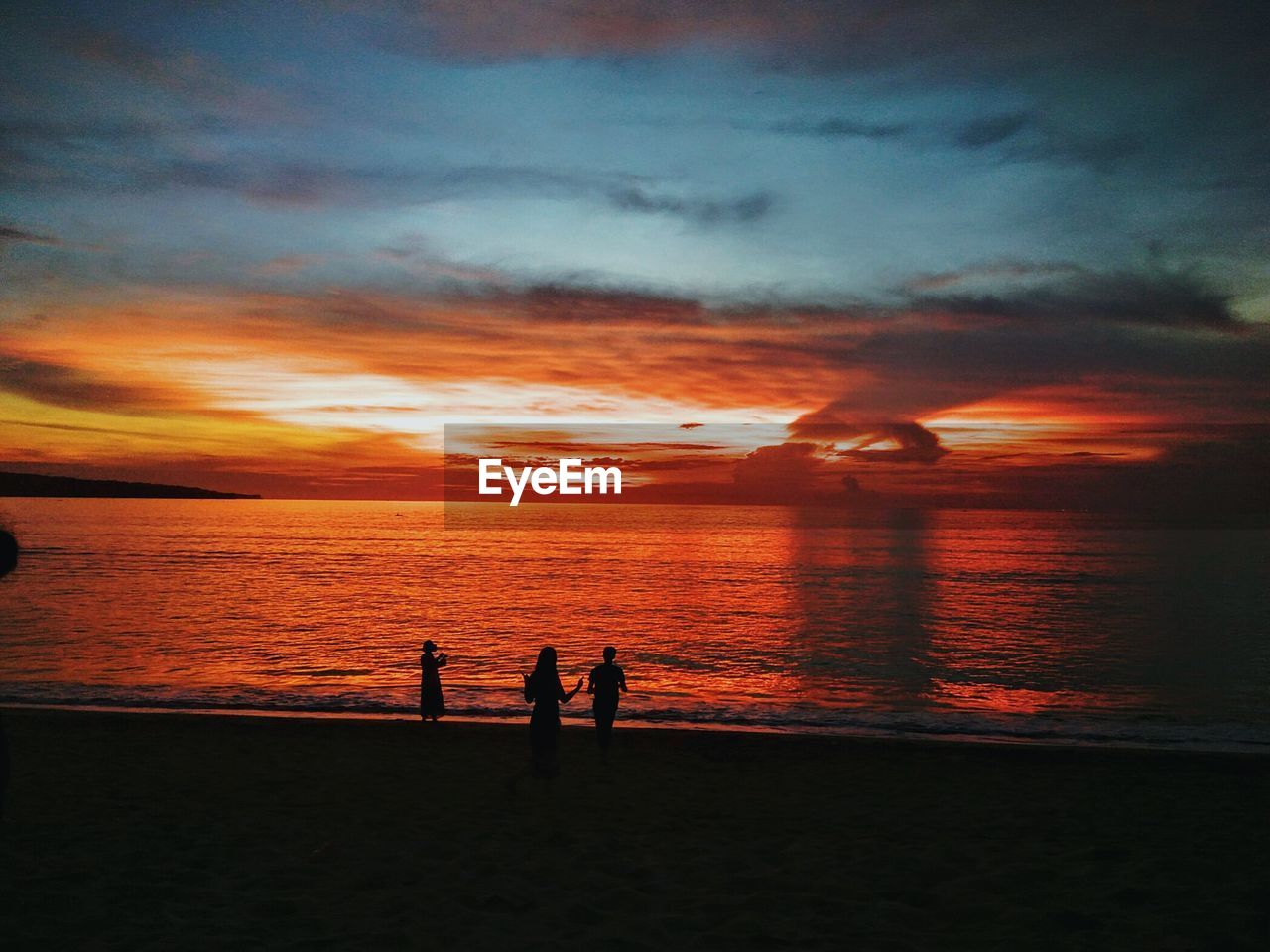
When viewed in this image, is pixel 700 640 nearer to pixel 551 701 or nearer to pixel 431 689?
pixel 431 689

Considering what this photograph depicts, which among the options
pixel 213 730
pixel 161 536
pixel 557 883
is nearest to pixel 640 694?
pixel 213 730

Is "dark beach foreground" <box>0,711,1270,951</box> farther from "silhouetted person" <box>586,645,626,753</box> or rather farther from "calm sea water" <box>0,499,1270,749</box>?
"calm sea water" <box>0,499,1270,749</box>

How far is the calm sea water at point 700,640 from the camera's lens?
22172 mm

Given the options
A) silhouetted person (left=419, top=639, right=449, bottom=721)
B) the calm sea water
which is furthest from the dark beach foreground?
the calm sea water

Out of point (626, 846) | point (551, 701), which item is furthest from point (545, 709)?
point (626, 846)

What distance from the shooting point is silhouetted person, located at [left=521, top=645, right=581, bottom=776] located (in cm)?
1170

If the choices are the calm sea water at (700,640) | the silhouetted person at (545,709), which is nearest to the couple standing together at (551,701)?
the silhouetted person at (545,709)

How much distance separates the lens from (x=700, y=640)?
120 feet

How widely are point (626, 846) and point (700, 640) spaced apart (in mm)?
27306

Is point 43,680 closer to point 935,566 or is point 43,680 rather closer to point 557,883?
point 557,883

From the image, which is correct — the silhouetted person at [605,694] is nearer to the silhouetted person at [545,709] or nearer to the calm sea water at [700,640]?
the silhouetted person at [545,709]

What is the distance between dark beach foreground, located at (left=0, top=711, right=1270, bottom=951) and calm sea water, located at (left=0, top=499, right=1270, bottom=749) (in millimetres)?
4596

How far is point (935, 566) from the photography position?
275 feet

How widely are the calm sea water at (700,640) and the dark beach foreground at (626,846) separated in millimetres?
4596
